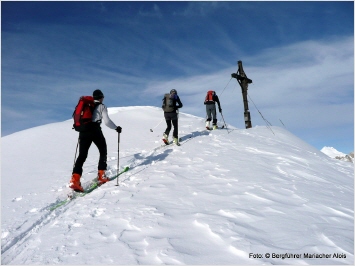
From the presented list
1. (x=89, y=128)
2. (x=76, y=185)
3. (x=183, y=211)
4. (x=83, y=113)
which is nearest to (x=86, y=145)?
(x=89, y=128)

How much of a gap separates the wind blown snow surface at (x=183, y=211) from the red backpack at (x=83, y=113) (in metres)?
1.44

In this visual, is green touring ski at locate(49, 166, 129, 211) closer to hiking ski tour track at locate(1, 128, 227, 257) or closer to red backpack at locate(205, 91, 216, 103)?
hiking ski tour track at locate(1, 128, 227, 257)

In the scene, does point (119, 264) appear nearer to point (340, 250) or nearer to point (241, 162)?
point (340, 250)

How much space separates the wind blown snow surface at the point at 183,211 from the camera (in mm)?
3209

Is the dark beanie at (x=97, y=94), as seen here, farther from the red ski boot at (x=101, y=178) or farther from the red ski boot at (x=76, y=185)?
the red ski boot at (x=76, y=185)

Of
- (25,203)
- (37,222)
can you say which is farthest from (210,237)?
(25,203)

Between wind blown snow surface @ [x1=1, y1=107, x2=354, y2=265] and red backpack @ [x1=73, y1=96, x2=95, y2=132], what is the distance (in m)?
1.44

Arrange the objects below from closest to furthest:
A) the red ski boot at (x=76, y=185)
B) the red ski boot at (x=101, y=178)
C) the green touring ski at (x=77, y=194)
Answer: the green touring ski at (x=77, y=194) < the red ski boot at (x=76, y=185) < the red ski boot at (x=101, y=178)

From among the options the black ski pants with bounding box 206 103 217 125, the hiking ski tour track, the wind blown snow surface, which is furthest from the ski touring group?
the black ski pants with bounding box 206 103 217 125

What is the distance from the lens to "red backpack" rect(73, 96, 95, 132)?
6094 mm

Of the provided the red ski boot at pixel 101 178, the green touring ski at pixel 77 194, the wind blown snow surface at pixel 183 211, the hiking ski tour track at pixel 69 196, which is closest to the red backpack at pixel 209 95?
the hiking ski tour track at pixel 69 196

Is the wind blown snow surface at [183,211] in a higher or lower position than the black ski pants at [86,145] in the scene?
lower

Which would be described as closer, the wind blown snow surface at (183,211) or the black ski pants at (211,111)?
the wind blown snow surface at (183,211)

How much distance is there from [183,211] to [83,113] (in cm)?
340
